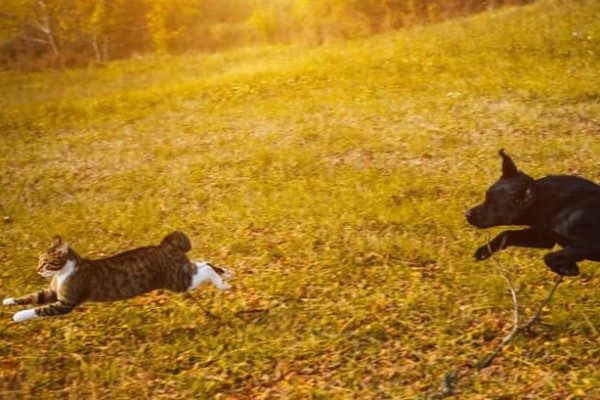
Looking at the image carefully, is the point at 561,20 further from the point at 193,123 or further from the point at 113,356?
the point at 113,356

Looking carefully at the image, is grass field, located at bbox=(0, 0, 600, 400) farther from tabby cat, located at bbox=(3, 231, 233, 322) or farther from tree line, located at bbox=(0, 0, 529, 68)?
tree line, located at bbox=(0, 0, 529, 68)

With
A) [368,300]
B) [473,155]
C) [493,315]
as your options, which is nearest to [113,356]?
[368,300]

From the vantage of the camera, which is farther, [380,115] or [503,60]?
[503,60]

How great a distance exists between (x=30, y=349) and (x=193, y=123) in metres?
10.6

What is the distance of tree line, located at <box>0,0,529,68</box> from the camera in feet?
93.7

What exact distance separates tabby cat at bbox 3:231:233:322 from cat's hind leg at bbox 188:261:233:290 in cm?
4

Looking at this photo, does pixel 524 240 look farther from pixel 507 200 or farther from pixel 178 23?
pixel 178 23

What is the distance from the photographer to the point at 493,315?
709 cm

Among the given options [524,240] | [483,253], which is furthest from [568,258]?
[483,253]

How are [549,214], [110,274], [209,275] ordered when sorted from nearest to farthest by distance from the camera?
[549,214], [110,274], [209,275]

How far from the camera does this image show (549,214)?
20.0 ft

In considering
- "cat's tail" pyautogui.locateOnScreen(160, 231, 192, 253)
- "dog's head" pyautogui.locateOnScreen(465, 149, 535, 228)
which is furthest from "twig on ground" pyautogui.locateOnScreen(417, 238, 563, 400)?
"cat's tail" pyautogui.locateOnScreen(160, 231, 192, 253)

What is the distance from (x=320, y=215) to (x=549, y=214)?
459 centimetres

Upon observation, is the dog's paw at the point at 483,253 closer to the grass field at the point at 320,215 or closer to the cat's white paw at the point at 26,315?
the grass field at the point at 320,215
